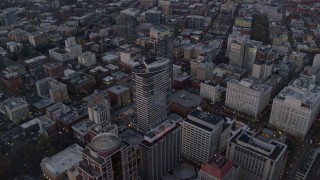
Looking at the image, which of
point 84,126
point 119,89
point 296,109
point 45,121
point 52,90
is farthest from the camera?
point 119,89

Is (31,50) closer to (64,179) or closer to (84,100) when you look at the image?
(84,100)

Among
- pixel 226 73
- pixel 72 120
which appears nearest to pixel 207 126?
pixel 72 120

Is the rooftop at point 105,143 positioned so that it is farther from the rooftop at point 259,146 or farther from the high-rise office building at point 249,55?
the high-rise office building at point 249,55

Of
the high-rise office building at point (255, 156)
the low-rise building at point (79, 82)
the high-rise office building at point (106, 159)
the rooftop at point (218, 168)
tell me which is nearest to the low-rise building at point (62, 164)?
the high-rise office building at point (106, 159)

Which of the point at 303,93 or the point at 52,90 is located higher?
the point at 303,93

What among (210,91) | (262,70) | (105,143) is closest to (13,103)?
(105,143)

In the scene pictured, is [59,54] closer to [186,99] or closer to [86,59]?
[86,59]
